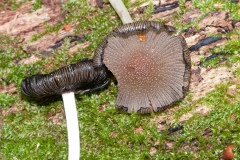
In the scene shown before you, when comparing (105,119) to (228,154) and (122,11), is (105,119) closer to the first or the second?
(122,11)

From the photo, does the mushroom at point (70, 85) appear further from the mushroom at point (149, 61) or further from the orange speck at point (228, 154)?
the orange speck at point (228, 154)

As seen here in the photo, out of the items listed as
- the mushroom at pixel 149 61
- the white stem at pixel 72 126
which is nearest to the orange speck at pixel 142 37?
the mushroom at pixel 149 61

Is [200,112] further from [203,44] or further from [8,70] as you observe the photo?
[8,70]

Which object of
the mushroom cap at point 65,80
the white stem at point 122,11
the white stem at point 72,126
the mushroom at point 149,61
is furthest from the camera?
the white stem at point 122,11

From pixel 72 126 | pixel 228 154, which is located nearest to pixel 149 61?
pixel 72 126

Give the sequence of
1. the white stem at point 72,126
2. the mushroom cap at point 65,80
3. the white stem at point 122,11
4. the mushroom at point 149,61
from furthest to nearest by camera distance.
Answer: the white stem at point 122,11
the white stem at point 72,126
the mushroom at point 149,61
the mushroom cap at point 65,80

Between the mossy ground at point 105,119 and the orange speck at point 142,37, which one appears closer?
the orange speck at point 142,37

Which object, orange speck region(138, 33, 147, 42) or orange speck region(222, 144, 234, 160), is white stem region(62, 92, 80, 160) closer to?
orange speck region(138, 33, 147, 42)

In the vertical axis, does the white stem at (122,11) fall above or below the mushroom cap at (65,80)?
above
